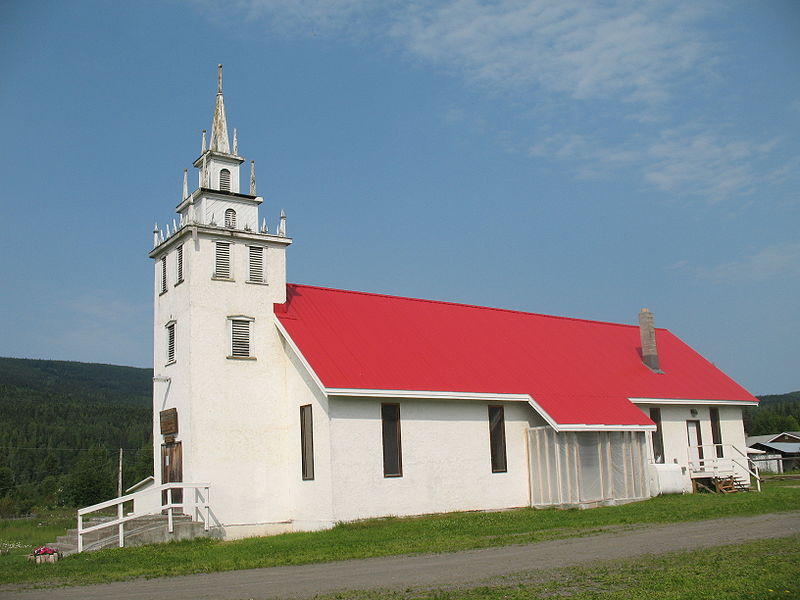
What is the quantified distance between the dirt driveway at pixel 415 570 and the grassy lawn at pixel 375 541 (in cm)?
116

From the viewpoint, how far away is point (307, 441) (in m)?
24.9

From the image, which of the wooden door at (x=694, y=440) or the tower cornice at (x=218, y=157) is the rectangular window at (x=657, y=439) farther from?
the tower cornice at (x=218, y=157)

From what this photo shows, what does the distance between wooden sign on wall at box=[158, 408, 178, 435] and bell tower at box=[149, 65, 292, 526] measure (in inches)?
1.3

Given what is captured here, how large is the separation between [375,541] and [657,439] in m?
17.4

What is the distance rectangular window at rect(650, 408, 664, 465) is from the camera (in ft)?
107

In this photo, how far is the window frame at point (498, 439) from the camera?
27359 mm

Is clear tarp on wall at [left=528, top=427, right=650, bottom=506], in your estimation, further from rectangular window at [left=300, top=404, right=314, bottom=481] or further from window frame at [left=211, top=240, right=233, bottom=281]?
window frame at [left=211, top=240, right=233, bottom=281]

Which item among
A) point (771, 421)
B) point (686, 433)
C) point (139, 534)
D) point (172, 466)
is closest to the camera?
point (139, 534)

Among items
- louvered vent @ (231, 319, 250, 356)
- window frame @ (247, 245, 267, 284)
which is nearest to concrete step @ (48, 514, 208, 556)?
louvered vent @ (231, 319, 250, 356)

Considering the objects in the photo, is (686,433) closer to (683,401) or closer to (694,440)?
(694,440)

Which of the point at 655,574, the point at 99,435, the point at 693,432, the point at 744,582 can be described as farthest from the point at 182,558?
the point at 99,435

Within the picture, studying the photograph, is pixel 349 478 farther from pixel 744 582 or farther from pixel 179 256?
pixel 744 582

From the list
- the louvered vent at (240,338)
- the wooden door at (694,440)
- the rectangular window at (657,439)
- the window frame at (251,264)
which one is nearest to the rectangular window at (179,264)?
the window frame at (251,264)

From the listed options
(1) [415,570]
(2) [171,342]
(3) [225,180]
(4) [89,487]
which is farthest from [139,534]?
(4) [89,487]
